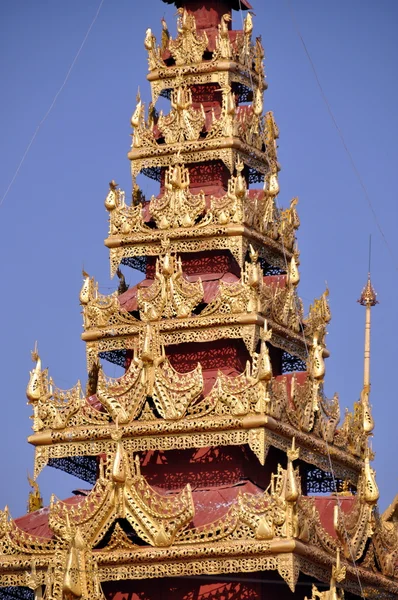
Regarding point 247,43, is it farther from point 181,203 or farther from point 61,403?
point 61,403

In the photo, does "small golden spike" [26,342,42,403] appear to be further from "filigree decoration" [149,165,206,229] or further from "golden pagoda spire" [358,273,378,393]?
"golden pagoda spire" [358,273,378,393]

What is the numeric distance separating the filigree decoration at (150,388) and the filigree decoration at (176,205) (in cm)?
326

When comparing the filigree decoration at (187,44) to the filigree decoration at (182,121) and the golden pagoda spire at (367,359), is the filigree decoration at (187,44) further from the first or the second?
the golden pagoda spire at (367,359)

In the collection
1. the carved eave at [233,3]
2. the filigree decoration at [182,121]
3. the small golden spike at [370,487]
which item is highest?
the carved eave at [233,3]

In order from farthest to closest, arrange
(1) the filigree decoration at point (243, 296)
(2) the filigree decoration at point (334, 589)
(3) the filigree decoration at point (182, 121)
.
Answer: (3) the filigree decoration at point (182, 121) < (1) the filigree decoration at point (243, 296) < (2) the filigree decoration at point (334, 589)

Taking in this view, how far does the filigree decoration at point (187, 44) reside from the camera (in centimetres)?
5247

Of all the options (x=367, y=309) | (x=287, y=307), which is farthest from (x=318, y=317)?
(x=367, y=309)

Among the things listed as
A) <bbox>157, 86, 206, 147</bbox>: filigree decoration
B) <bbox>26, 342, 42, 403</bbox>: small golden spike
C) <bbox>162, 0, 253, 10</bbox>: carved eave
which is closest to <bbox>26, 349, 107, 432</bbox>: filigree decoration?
<bbox>26, 342, 42, 403</bbox>: small golden spike

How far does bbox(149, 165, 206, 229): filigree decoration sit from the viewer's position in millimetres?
50250

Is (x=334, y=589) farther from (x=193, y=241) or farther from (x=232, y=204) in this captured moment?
(x=232, y=204)

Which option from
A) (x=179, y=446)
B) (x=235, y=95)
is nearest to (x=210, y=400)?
(x=179, y=446)

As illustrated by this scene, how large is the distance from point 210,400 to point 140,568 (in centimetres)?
382

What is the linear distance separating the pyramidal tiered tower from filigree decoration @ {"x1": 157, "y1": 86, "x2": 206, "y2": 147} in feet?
0.15

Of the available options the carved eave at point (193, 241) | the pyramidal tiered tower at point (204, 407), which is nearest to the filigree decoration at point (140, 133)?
the pyramidal tiered tower at point (204, 407)
